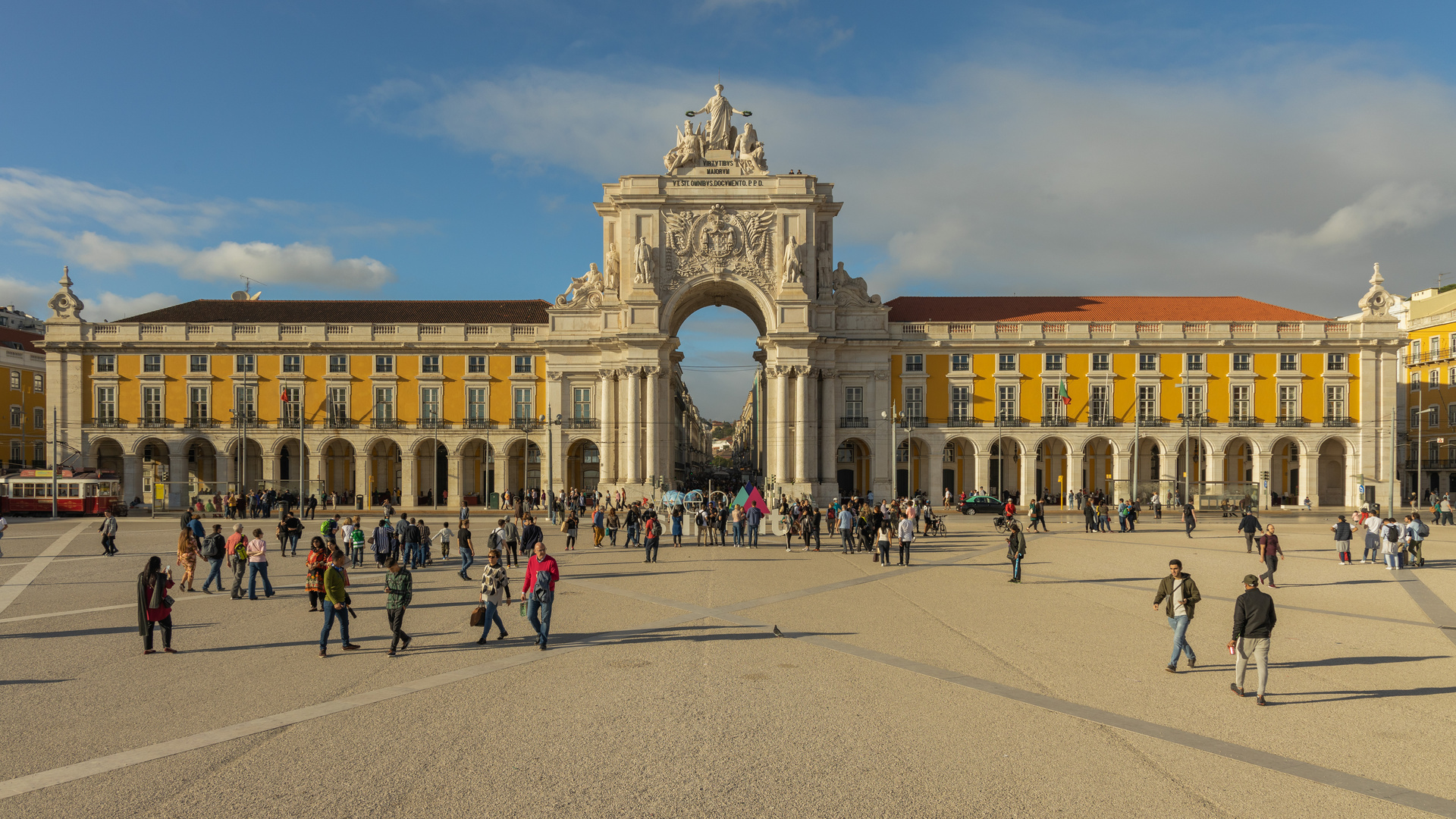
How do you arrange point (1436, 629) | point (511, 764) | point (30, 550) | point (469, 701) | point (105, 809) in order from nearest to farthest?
point (105, 809) < point (511, 764) < point (469, 701) < point (1436, 629) < point (30, 550)

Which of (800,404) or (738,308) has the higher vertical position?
(738,308)

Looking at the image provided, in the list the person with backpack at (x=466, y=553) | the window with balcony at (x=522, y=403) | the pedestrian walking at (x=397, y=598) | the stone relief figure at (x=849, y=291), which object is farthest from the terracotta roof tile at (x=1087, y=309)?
the pedestrian walking at (x=397, y=598)

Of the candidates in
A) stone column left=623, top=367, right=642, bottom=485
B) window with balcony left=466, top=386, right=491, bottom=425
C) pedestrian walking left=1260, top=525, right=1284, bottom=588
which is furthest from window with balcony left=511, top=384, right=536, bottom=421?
pedestrian walking left=1260, top=525, right=1284, bottom=588

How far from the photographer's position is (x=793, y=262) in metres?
58.8

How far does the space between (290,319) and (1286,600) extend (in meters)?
65.4

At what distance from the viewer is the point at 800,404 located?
59250 millimetres

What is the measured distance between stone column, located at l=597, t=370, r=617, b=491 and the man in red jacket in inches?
1791

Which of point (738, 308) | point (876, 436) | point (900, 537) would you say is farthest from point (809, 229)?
point (900, 537)

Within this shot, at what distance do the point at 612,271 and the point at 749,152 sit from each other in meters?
12.9

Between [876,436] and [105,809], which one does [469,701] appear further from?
[876,436]

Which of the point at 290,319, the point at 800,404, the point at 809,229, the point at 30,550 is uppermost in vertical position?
the point at 809,229

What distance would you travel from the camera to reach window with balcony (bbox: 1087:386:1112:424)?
6194cm

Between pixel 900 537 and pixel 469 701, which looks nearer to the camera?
pixel 469 701

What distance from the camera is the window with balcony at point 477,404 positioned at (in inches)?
2477
